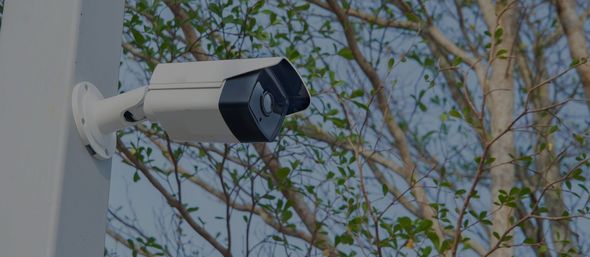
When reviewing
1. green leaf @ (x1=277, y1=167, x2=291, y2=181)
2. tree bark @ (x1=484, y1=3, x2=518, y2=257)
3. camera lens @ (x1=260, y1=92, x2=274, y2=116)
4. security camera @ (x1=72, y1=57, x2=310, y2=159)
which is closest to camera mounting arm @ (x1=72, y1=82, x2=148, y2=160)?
security camera @ (x1=72, y1=57, x2=310, y2=159)

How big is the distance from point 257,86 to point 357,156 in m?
1.80

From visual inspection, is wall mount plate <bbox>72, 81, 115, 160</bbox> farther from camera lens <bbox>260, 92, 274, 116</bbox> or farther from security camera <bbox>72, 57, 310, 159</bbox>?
camera lens <bbox>260, 92, 274, 116</bbox>

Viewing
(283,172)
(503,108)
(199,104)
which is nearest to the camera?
(199,104)

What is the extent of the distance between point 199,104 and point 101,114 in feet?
0.57

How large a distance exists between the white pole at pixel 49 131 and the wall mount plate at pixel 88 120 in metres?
0.01

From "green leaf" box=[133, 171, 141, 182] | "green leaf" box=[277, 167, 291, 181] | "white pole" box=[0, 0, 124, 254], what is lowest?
"white pole" box=[0, 0, 124, 254]

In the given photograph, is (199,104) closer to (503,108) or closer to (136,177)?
(136,177)

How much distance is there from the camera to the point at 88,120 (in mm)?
1252

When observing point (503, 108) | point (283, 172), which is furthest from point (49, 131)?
point (503, 108)

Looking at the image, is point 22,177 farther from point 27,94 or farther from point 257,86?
point 257,86

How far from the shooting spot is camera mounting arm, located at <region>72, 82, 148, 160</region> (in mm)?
1235

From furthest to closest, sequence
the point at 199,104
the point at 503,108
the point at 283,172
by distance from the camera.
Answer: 1. the point at 503,108
2. the point at 283,172
3. the point at 199,104

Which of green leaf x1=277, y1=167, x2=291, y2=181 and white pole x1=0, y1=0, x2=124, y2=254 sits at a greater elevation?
green leaf x1=277, y1=167, x2=291, y2=181

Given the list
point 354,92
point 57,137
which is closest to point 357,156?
point 354,92
